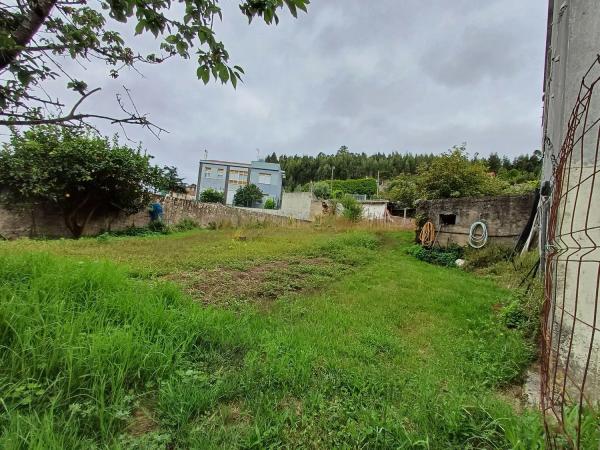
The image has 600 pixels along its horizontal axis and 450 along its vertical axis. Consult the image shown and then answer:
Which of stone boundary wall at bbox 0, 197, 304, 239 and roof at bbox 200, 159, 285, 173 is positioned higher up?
roof at bbox 200, 159, 285, 173

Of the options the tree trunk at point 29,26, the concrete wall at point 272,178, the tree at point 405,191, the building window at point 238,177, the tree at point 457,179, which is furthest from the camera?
the building window at point 238,177

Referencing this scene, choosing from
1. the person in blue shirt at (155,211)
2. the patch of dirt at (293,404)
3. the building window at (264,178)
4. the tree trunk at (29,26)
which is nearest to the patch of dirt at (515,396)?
the patch of dirt at (293,404)

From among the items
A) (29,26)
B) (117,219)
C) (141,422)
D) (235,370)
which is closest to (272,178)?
(117,219)

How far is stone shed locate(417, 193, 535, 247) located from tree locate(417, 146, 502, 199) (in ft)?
10.6

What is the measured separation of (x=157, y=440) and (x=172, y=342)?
780 millimetres

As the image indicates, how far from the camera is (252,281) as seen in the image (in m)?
4.46

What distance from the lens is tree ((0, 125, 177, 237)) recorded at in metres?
8.32

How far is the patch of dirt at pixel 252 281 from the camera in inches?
146

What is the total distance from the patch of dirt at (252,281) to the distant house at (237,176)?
26651 millimetres

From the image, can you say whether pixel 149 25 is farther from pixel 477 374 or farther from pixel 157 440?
pixel 477 374

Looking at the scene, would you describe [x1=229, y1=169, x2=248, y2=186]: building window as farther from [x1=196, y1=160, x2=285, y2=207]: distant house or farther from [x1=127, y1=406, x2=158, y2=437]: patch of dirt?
[x1=127, y1=406, x2=158, y2=437]: patch of dirt

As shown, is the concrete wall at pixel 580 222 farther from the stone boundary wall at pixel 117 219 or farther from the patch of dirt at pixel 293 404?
the stone boundary wall at pixel 117 219

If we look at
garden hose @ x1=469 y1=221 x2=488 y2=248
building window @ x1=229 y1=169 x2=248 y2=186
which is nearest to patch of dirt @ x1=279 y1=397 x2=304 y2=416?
garden hose @ x1=469 y1=221 x2=488 y2=248

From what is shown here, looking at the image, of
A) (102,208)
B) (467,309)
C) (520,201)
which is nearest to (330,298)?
(467,309)
